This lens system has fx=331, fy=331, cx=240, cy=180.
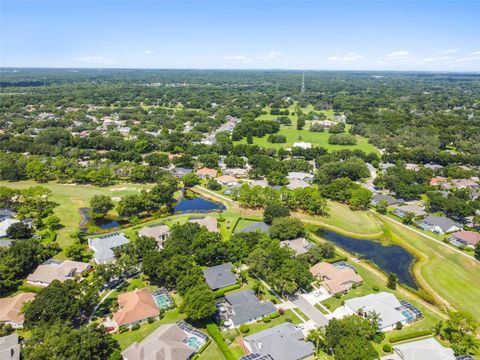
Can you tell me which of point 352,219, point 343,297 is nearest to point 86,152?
point 352,219

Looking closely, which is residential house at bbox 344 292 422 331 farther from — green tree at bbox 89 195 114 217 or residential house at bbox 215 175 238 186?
residential house at bbox 215 175 238 186

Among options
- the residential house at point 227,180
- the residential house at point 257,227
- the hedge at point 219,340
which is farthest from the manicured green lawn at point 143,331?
the residential house at point 227,180

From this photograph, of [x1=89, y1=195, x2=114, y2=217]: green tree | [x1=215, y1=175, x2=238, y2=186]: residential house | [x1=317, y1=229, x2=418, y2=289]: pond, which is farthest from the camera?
[x1=215, y1=175, x2=238, y2=186]: residential house

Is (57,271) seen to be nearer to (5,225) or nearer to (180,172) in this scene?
(5,225)

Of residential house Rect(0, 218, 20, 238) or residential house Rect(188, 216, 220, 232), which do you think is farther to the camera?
residential house Rect(188, 216, 220, 232)

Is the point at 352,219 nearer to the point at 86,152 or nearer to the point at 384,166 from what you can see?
the point at 384,166

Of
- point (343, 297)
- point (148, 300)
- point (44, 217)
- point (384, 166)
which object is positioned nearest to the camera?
point (148, 300)

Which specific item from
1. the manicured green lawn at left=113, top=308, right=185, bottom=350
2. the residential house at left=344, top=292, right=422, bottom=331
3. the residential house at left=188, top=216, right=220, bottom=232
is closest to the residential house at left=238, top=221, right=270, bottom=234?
the residential house at left=188, top=216, right=220, bottom=232
